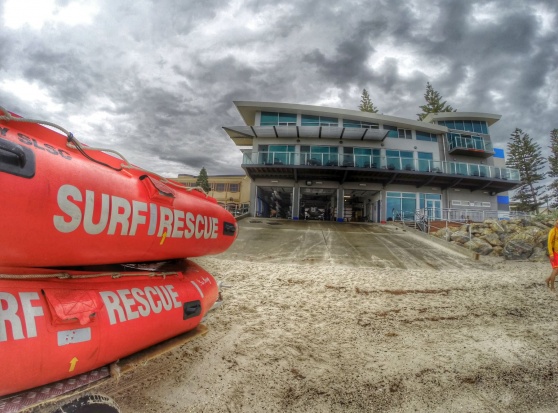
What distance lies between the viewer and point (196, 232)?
2604mm

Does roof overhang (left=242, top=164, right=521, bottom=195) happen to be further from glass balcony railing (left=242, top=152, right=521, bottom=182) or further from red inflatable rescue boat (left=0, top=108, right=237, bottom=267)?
red inflatable rescue boat (left=0, top=108, right=237, bottom=267)

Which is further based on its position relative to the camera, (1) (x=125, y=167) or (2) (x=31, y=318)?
(1) (x=125, y=167)

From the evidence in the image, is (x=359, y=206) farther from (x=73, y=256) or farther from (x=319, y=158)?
(x=73, y=256)

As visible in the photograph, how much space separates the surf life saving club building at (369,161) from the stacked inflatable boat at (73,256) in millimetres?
16428

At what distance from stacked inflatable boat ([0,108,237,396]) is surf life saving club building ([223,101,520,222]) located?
16.4 meters

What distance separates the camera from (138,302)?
183 centimetres

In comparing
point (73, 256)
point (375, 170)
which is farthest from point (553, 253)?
point (375, 170)

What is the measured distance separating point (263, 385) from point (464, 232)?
11275mm

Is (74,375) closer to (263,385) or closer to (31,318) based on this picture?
(31,318)

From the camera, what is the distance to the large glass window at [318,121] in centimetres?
2072

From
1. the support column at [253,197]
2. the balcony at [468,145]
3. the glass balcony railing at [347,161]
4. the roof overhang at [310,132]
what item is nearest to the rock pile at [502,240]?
the glass balcony railing at [347,161]

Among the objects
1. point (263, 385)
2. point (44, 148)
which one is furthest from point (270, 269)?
point (44, 148)

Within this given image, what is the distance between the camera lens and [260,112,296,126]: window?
2066cm

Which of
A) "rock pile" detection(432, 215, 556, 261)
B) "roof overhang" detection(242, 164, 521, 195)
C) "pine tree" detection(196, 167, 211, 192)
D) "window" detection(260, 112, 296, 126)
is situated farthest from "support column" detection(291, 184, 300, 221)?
"pine tree" detection(196, 167, 211, 192)
